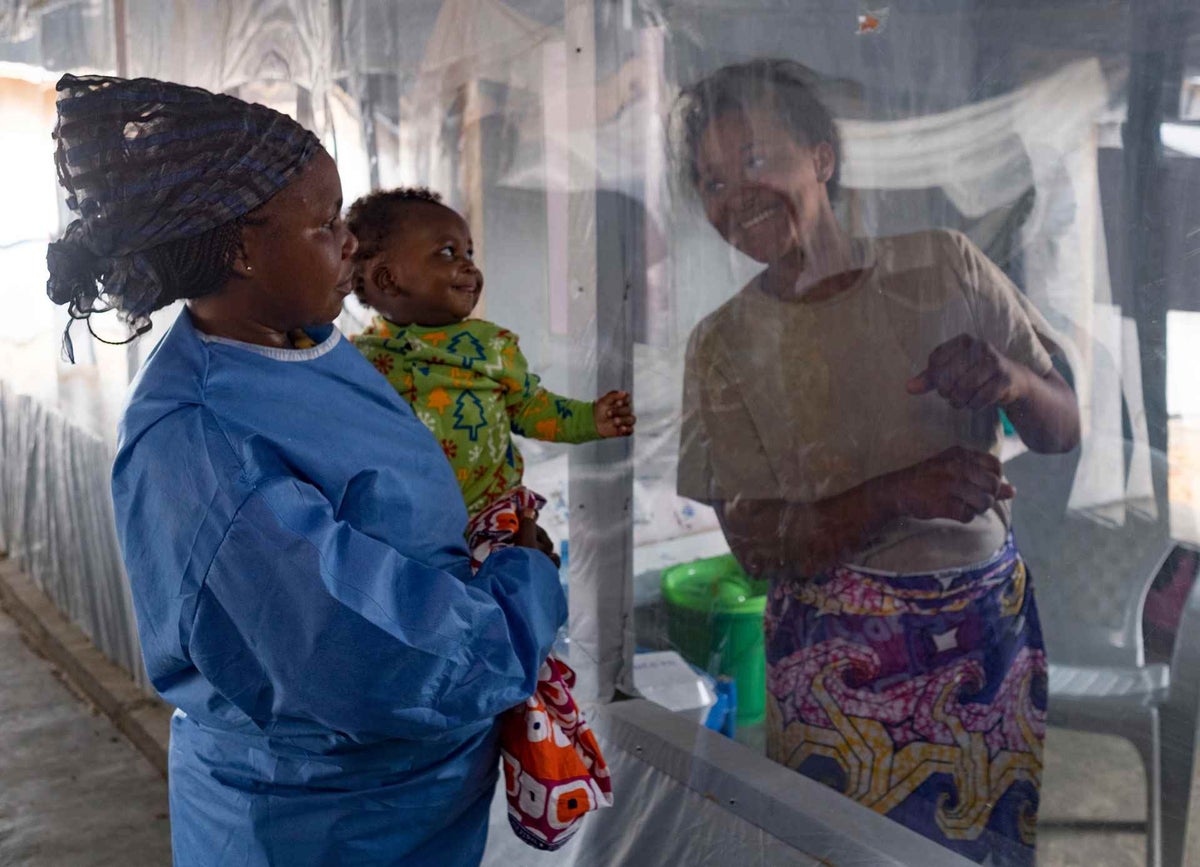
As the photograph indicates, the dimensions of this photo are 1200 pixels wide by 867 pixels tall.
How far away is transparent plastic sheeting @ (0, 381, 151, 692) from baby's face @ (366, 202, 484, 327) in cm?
209

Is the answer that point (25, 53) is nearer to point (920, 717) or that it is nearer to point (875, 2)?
point (875, 2)

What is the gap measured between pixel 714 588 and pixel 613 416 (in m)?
0.38

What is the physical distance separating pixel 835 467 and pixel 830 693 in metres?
0.33

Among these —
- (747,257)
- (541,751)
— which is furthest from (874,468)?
(541,751)

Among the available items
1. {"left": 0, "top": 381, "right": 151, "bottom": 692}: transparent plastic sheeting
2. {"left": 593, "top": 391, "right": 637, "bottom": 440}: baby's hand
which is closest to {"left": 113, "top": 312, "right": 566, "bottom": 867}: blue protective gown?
{"left": 593, "top": 391, "right": 637, "bottom": 440}: baby's hand

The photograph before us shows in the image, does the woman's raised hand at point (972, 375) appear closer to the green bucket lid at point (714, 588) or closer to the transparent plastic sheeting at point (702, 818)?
the green bucket lid at point (714, 588)

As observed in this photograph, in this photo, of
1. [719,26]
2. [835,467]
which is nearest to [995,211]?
[835,467]

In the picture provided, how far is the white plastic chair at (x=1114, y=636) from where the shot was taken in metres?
1.18

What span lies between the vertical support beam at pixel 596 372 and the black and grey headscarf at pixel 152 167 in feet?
2.90

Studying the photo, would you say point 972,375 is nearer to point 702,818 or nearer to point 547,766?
point 547,766

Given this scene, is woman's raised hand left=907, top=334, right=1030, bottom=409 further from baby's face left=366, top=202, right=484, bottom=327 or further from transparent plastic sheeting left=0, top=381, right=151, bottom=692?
transparent plastic sheeting left=0, top=381, right=151, bottom=692

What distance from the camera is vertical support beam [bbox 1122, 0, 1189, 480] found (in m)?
1.10

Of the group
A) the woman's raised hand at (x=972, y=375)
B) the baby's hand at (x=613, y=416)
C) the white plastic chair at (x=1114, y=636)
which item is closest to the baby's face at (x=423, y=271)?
the baby's hand at (x=613, y=416)

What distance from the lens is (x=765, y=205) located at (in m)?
1.50
